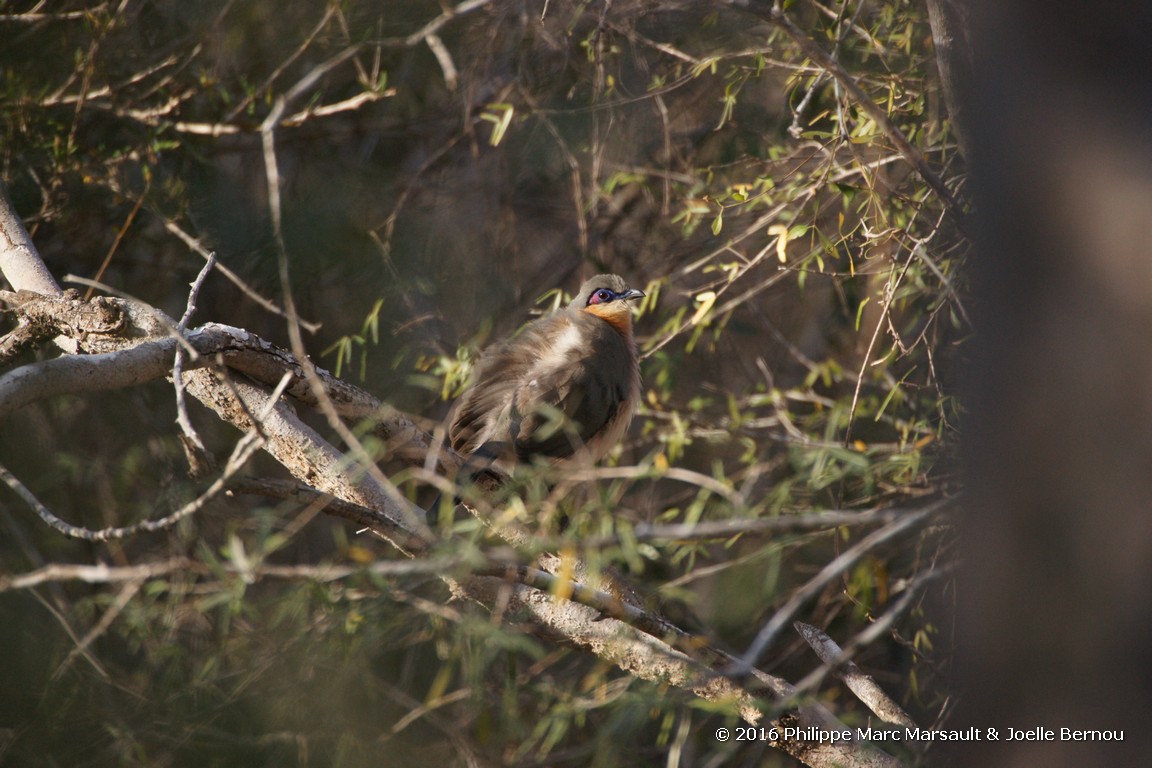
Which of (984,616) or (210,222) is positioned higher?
(984,616)

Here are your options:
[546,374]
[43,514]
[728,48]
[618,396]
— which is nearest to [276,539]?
[43,514]

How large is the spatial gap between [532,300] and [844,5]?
9.71 feet

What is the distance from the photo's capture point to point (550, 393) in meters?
4.33

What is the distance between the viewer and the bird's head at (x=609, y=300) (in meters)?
5.13

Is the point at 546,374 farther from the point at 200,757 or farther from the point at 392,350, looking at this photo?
the point at 200,757

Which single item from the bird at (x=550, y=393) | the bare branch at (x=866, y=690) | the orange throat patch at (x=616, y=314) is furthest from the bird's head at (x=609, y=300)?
the bare branch at (x=866, y=690)

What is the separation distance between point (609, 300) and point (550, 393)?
1.02 meters

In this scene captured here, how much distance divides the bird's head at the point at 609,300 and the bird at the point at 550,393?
13cm

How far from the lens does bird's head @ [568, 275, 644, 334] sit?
202 inches

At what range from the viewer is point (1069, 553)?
1366 mm

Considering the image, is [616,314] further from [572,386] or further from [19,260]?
[19,260]

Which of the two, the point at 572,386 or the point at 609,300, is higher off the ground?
the point at 572,386

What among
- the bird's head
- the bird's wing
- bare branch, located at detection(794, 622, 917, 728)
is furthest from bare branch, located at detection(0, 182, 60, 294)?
bare branch, located at detection(794, 622, 917, 728)

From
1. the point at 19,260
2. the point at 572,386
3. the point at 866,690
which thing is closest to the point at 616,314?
the point at 572,386
